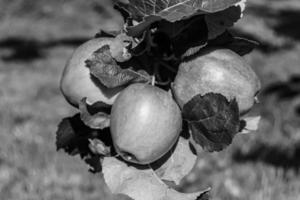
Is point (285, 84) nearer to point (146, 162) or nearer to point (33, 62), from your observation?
point (33, 62)

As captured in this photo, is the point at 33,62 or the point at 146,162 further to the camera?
the point at 33,62

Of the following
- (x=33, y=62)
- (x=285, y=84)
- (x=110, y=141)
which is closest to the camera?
(x=110, y=141)

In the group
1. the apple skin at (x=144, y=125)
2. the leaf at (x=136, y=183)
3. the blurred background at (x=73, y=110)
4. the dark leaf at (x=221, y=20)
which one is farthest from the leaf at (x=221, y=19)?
the blurred background at (x=73, y=110)

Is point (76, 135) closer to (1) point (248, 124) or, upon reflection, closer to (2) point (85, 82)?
(2) point (85, 82)

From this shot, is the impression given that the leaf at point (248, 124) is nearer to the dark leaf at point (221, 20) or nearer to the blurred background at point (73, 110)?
the dark leaf at point (221, 20)

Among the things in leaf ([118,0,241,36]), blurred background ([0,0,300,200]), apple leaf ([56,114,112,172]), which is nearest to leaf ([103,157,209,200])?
apple leaf ([56,114,112,172])

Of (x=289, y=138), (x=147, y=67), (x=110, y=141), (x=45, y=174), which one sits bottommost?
(x=289, y=138)

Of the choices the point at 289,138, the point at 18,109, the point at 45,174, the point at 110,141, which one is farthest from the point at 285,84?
the point at 110,141
